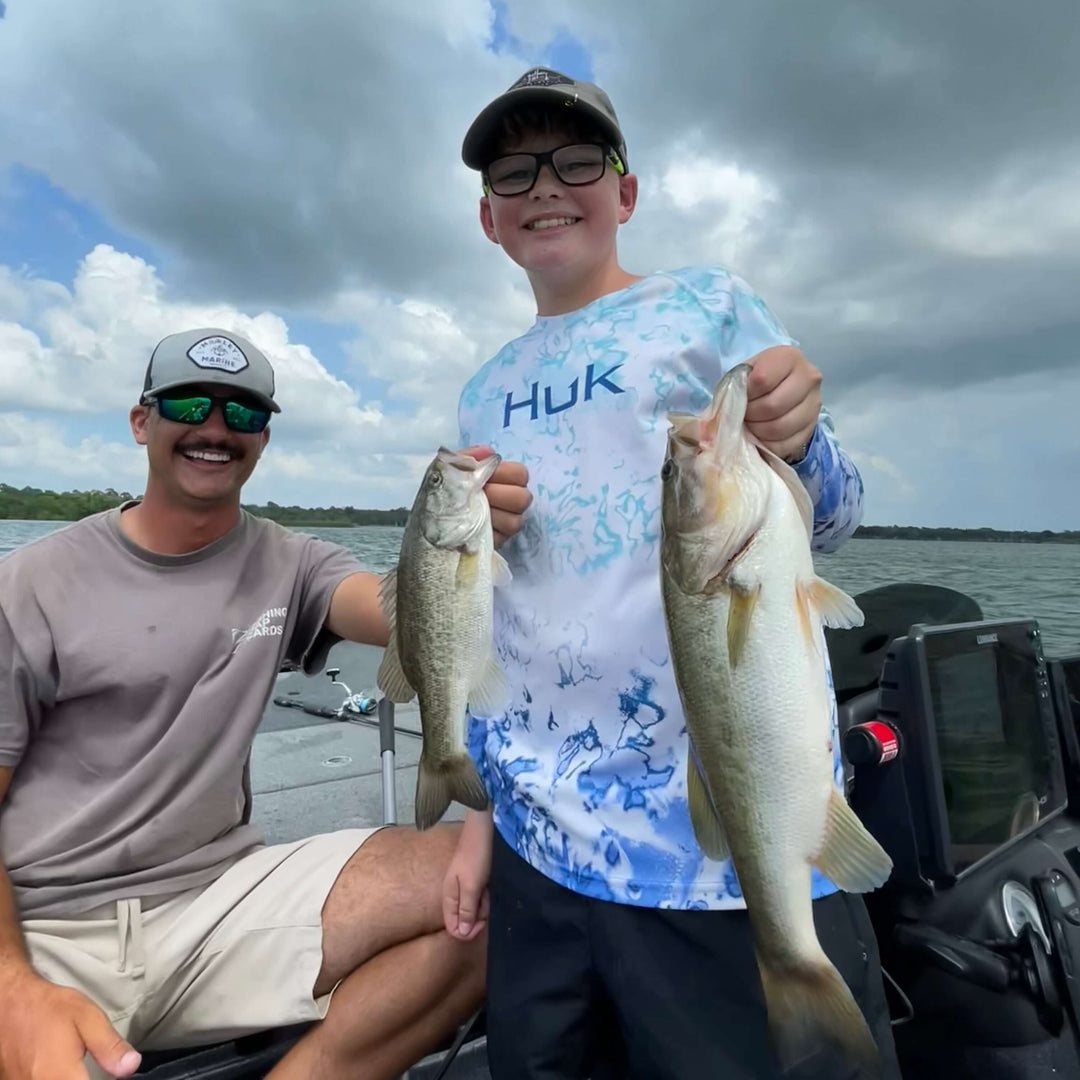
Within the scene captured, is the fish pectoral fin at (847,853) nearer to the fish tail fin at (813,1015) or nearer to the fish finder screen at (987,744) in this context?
the fish tail fin at (813,1015)

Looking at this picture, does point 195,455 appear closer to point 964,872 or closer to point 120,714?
point 120,714

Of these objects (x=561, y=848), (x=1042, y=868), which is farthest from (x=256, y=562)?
(x=1042, y=868)

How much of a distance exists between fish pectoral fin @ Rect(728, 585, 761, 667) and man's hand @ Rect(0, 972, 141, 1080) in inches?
67.1

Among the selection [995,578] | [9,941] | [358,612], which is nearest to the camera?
[9,941]

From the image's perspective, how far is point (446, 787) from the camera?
2195 mm

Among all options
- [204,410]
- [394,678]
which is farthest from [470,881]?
[204,410]

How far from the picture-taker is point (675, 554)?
1.66 meters

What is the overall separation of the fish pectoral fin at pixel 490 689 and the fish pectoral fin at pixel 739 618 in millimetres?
714

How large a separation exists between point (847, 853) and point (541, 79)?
Result: 2.07 metres

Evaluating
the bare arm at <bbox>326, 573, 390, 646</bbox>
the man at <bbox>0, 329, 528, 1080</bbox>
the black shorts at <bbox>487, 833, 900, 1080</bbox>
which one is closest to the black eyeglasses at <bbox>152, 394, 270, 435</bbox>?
the man at <bbox>0, 329, 528, 1080</bbox>

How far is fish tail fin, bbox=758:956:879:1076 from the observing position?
5.27 ft

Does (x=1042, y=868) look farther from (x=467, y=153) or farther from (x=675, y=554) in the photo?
(x=467, y=153)

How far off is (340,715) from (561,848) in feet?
15.0

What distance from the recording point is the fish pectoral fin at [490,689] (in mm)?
2141
